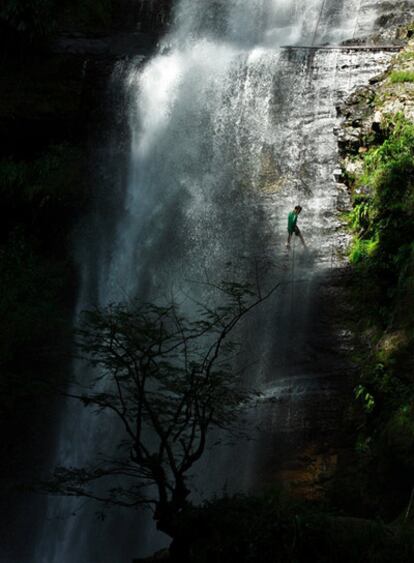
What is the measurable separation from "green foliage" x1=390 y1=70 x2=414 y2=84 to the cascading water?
979 mm

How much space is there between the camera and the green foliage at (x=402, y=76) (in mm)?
15469

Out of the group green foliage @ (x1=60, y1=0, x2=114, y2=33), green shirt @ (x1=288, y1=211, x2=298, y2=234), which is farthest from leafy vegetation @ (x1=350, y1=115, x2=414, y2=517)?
green foliage @ (x1=60, y1=0, x2=114, y2=33)

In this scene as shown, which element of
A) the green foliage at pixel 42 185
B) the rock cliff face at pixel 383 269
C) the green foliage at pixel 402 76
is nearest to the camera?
the rock cliff face at pixel 383 269

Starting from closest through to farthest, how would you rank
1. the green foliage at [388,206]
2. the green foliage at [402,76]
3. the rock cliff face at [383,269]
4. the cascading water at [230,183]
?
the rock cliff face at [383,269], the cascading water at [230,183], the green foliage at [388,206], the green foliage at [402,76]

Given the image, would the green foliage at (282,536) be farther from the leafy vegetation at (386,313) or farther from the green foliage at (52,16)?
the green foliage at (52,16)

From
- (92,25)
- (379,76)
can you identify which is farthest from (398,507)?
(92,25)

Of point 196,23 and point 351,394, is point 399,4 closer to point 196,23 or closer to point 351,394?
point 196,23

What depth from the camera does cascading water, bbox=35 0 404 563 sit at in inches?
474

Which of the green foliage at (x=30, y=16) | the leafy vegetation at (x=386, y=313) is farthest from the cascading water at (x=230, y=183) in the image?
the green foliage at (x=30, y=16)

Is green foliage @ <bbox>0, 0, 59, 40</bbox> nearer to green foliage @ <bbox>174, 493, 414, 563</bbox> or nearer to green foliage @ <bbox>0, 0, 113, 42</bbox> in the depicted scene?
green foliage @ <bbox>0, 0, 113, 42</bbox>

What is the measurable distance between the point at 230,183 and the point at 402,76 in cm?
442

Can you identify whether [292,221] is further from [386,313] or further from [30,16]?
[30,16]

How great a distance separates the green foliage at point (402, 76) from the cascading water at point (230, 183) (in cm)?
98

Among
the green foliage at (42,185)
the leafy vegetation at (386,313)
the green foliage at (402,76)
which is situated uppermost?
the green foliage at (402,76)
